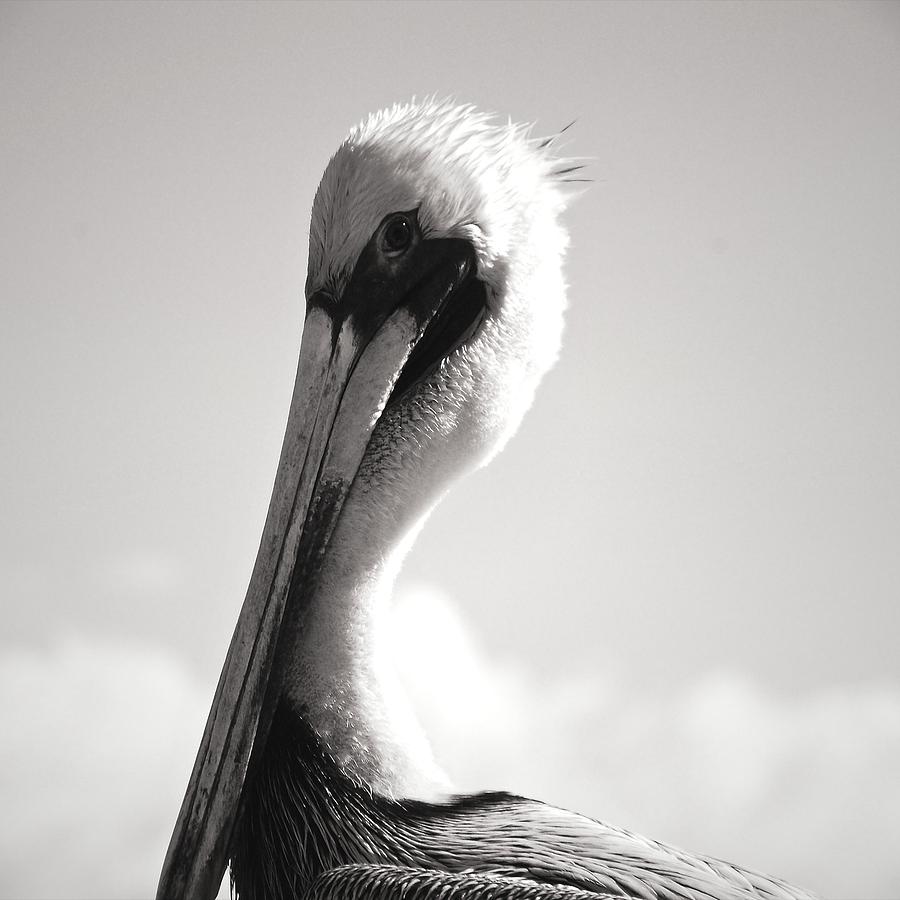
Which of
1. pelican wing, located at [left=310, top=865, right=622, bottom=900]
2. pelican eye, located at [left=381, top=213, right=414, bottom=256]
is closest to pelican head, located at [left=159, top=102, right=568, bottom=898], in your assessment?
pelican eye, located at [left=381, top=213, right=414, bottom=256]

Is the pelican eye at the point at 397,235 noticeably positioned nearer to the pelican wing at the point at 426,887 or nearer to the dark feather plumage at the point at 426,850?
the dark feather plumage at the point at 426,850

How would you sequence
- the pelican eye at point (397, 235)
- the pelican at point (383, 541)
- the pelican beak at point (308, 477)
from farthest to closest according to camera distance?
the pelican eye at point (397, 235)
the pelican beak at point (308, 477)
the pelican at point (383, 541)

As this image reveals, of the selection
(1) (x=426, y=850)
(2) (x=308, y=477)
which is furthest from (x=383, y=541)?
(1) (x=426, y=850)

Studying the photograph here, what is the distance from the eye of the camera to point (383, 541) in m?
2.75

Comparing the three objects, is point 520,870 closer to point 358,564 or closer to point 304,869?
point 304,869

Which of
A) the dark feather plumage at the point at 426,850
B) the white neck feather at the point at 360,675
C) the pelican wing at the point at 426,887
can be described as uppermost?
the white neck feather at the point at 360,675

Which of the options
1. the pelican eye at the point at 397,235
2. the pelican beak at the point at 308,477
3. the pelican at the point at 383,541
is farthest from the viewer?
the pelican eye at the point at 397,235

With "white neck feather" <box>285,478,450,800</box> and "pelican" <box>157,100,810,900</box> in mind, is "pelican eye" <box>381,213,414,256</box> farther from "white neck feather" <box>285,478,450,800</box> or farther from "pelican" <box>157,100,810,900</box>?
"white neck feather" <box>285,478,450,800</box>

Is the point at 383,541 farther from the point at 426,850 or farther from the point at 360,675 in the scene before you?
the point at 426,850

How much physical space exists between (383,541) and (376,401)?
0.37 metres

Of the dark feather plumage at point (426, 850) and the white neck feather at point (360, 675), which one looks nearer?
the dark feather plumage at point (426, 850)

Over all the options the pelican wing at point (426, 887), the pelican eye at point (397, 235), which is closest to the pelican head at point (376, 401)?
the pelican eye at point (397, 235)

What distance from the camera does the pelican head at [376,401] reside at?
8.30ft

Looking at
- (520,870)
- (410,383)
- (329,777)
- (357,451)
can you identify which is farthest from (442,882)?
(410,383)
